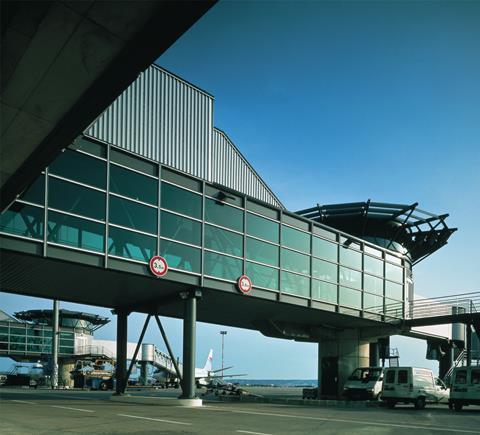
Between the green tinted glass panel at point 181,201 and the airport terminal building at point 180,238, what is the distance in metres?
0.06

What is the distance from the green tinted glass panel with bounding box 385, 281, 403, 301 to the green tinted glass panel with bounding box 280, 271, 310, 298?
8.65 m

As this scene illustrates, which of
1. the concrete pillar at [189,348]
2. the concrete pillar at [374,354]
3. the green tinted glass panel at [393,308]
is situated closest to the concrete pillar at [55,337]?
the concrete pillar at [374,354]

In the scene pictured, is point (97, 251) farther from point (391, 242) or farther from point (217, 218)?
point (391, 242)

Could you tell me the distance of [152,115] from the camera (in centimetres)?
2575

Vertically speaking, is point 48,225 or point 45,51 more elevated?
point 45,51

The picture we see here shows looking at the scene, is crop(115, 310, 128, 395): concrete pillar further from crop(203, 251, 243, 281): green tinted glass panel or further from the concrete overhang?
the concrete overhang

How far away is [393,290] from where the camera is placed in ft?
126

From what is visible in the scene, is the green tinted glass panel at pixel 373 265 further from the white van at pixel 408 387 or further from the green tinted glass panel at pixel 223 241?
the green tinted glass panel at pixel 223 241

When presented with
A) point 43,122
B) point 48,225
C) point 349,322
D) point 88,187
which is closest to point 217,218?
point 88,187

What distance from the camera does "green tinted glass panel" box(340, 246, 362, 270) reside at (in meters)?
34.2

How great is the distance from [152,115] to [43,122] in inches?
638

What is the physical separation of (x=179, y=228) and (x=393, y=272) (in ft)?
61.3

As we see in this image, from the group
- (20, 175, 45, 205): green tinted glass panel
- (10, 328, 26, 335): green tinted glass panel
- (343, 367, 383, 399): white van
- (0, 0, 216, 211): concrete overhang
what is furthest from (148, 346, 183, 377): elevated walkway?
(0, 0, 216, 211): concrete overhang

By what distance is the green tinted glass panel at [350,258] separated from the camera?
34250 mm
